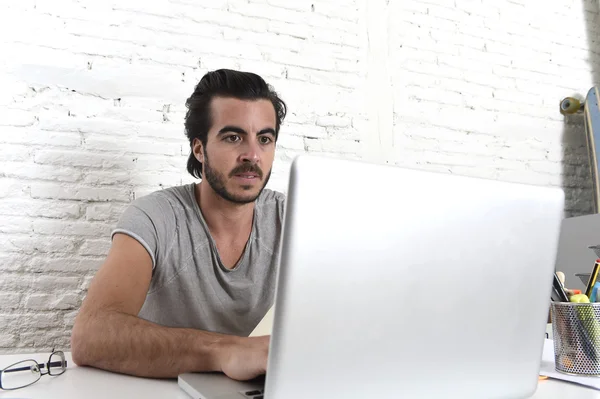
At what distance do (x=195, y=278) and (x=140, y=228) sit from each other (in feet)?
0.77

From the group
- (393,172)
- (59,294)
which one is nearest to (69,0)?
(59,294)

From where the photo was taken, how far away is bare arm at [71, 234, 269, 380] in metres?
0.74

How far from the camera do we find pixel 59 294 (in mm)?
1835

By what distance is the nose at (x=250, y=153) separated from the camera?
5.18 feet

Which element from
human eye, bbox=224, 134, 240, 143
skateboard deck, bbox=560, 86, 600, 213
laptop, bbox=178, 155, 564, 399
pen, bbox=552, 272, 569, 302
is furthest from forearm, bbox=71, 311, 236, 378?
skateboard deck, bbox=560, 86, 600, 213

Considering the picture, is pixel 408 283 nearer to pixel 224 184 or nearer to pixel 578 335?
pixel 578 335

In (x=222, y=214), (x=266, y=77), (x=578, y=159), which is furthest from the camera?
(x=578, y=159)

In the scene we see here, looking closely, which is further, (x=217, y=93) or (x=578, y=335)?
(x=217, y=93)

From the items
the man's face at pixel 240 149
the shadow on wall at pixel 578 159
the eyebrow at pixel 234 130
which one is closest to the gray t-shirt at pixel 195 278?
the man's face at pixel 240 149

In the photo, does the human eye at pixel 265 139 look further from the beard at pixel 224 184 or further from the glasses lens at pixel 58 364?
the glasses lens at pixel 58 364

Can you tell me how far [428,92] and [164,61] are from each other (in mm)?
1269

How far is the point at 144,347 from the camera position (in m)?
0.84

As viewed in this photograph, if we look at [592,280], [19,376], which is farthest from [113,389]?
[592,280]

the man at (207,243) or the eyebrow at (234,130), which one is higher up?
the eyebrow at (234,130)
